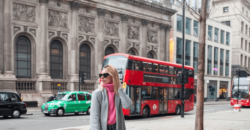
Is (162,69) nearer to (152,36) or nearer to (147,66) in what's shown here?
(147,66)

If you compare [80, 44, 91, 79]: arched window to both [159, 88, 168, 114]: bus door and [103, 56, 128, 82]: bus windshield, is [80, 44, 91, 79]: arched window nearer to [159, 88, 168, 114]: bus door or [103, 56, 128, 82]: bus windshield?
[159, 88, 168, 114]: bus door

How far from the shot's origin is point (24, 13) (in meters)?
30.2

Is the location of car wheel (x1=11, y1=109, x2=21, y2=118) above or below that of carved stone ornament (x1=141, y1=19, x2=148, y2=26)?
below

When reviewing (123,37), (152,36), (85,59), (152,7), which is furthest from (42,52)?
(152,7)

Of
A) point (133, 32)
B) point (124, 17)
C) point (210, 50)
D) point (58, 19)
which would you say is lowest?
point (210, 50)

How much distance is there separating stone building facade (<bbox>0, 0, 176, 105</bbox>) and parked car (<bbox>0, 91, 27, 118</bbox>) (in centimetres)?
995

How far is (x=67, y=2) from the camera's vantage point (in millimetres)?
33625

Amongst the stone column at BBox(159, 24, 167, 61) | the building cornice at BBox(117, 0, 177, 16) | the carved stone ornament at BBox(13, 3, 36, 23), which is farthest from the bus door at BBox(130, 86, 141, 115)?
the stone column at BBox(159, 24, 167, 61)

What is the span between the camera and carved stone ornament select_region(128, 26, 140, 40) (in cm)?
4023

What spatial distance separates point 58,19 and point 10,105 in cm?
1600

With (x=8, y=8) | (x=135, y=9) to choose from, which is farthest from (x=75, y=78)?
(x=135, y=9)

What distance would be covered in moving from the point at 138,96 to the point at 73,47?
15760 millimetres

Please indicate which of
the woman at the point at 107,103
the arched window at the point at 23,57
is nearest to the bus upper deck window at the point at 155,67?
the arched window at the point at 23,57

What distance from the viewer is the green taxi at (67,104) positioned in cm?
2070
